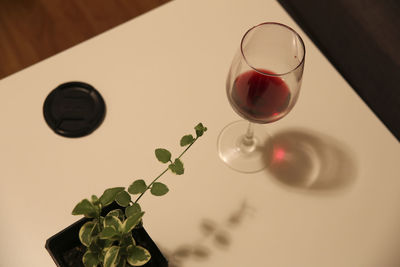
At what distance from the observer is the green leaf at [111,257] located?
0.46 m

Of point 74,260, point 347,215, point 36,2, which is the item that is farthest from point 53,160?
point 36,2

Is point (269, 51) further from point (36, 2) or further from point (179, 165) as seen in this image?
point (36, 2)

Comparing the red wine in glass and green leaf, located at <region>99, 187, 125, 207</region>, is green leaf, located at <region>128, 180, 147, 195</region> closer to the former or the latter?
green leaf, located at <region>99, 187, 125, 207</region>

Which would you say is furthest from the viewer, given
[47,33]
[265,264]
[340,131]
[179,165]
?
[47,33]

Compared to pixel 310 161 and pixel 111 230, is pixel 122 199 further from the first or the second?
pixel 310 161

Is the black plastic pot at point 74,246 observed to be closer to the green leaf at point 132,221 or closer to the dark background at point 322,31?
the green leaf at point 132,221

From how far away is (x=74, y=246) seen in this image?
1.93 feet

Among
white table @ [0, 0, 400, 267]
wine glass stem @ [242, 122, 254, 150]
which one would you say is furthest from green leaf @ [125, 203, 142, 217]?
wine glass stem @ [242, 122, 254, 150]

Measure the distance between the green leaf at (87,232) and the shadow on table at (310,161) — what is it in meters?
0.36

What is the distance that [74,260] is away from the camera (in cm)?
58

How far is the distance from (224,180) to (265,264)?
0.16 m

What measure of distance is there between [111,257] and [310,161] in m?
0.44

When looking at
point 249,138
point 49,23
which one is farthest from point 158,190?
point 49,23

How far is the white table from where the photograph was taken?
0.70 metres
